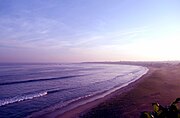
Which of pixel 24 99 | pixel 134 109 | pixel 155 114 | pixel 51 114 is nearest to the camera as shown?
pixel 155 114

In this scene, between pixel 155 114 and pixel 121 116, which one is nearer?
pixel 155 114

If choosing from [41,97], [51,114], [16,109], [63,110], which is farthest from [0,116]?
[41,97]

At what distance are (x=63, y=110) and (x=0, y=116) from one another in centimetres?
492

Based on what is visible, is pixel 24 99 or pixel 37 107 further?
pixel 24 99

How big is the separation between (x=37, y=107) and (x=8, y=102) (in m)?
3.77

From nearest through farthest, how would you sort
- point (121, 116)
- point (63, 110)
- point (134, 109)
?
point (121, 116), point (134, 109), point (63, 110)

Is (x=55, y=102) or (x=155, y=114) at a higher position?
(x=155, y=114)

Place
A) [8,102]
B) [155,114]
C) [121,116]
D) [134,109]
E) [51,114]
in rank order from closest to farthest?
1. [155,114]
2. [121,116]
3. [134,109]
4. [51,114]
5. [8,102]

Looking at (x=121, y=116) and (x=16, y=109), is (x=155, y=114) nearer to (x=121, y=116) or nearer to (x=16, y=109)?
(x=121, y=116)

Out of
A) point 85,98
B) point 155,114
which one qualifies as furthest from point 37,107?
point 155,114

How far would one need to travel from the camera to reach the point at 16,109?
19.7m

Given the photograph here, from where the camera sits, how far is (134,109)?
1705 cm

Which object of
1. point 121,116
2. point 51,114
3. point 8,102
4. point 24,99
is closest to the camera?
point 121,116

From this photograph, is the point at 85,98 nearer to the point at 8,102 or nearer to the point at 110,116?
the point at 8,102
